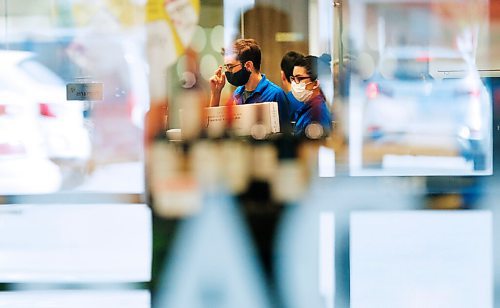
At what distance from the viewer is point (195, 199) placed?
2455 mm

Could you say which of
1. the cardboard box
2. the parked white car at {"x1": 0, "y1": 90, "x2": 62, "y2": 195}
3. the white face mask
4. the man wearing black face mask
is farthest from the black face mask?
the parked white car at {"x1": 0, "y1": 90, "x2": 62, "y2": 195}

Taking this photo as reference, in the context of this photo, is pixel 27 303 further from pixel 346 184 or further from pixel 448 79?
pixel 448 79

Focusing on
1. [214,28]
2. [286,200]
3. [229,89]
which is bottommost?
[286,200]

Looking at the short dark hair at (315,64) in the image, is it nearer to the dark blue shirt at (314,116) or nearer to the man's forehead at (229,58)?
the dark blue shirt at (314,116)

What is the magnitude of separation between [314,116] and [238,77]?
376 millimetres

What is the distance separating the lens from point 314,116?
245 cm

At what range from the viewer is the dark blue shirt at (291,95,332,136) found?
95.4 inches

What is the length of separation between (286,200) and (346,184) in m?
0.26

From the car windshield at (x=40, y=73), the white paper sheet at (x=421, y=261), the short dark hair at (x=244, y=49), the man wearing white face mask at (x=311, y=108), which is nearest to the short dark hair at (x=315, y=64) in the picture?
the man wearing white face mask at (x=311, y=108)

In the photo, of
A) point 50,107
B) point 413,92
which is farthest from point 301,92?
point 50,107

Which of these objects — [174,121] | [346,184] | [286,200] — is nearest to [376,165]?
[346,184]

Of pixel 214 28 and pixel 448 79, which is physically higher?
pixel 214 28

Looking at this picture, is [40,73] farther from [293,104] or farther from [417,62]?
[417,62]

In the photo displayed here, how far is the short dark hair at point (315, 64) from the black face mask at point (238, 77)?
236 mm
